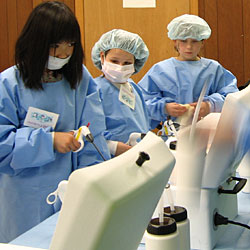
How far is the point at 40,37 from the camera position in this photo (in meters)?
1.58

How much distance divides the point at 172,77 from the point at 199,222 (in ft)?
4.79

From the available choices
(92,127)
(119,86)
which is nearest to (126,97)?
(119,86)

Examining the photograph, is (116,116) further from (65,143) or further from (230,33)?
(230,33)

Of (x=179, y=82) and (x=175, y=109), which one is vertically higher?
(x=179, y=82)

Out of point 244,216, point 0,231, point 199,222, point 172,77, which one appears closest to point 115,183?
point 199,222

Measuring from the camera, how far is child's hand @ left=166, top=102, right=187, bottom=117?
7.42ft

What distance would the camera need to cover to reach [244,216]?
1.35 m

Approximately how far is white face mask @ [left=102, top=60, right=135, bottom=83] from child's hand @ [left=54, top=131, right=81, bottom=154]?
1.91ft

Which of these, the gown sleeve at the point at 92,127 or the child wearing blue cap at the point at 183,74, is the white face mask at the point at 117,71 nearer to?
the gown sleeve at the point at 92,127

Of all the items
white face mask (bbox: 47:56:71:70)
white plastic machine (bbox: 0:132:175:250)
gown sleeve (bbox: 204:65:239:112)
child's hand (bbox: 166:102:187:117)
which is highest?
white face mask (bbox: 47:56:71:70)

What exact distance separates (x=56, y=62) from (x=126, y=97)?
22.5 inches

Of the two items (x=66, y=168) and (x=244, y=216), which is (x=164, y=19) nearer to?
(x=66, y=168)

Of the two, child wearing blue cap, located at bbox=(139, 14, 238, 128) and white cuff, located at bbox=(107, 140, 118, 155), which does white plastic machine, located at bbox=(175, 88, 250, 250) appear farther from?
child wearing blue cap, located at bbox=(139, 14, 238, 128)

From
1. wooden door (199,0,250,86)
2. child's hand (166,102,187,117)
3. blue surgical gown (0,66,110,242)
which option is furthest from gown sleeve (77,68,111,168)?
wooden door (199,0,250,86)
